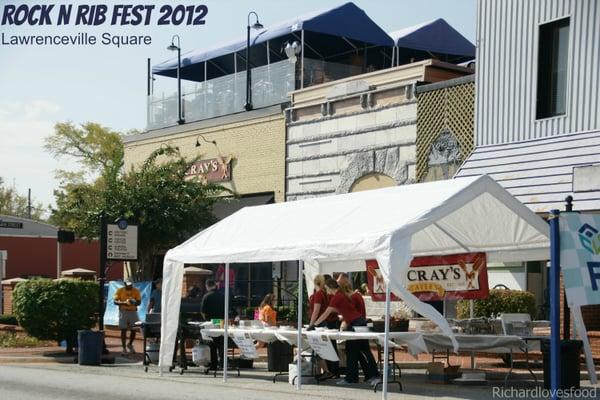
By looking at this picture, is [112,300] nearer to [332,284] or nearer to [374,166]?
[374,166]

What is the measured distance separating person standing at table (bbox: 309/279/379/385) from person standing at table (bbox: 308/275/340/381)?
0.65ft

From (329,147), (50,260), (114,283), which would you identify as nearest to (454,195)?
(329,147)

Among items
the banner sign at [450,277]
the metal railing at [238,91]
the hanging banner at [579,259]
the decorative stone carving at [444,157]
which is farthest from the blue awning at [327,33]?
the hanging banner at [579,259]

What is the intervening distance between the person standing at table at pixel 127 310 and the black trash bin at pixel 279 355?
5560mm

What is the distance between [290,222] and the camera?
17.7 m

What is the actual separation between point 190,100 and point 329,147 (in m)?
8.13

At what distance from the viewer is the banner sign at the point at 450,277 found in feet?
61.7

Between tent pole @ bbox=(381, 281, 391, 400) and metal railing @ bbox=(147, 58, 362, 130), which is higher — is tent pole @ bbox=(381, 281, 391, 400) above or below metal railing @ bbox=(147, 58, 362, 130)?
below

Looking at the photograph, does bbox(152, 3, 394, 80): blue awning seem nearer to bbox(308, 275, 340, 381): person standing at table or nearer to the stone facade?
the stone facade

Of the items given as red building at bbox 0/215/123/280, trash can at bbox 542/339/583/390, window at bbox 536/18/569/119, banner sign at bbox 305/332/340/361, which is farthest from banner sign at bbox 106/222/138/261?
red building at bbox 0/215/123/280

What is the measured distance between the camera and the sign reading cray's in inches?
1344

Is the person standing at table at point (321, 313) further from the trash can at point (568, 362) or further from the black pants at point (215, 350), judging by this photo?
the trash can at point (568, 362)

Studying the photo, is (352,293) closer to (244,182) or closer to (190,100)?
(244,182)

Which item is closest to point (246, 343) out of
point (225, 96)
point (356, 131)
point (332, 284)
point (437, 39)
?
point (332, 284)
